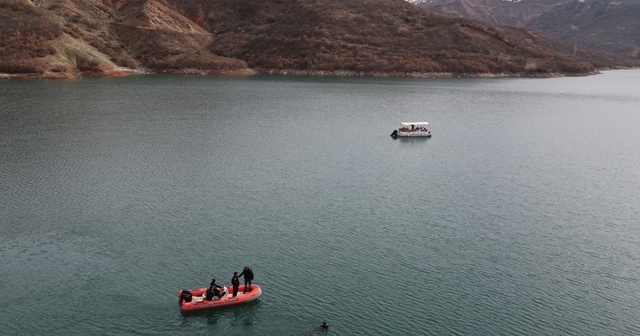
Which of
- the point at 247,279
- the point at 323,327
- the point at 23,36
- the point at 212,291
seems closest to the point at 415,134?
the point at 247,279

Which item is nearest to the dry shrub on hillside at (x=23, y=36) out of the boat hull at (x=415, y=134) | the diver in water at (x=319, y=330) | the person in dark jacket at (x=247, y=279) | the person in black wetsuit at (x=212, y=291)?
the boat hull at (x=415, y=134)

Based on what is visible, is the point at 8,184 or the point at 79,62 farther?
the point at 79,62

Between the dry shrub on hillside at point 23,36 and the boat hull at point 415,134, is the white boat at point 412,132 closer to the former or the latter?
the boat hull at point 415,134

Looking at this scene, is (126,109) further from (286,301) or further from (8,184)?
(286,301)

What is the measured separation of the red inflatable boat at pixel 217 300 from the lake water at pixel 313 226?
2.32 ft

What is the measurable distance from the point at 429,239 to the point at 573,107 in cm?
11961

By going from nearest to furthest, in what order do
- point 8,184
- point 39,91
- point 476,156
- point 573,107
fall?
point 8,184, point 476,156, point 39,91, point 573,107

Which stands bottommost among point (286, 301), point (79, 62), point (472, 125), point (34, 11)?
point (286, 301)

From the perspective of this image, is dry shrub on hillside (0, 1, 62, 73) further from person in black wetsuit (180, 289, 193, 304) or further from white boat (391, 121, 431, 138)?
person in black wetsuit (180, 289, 193, 304)

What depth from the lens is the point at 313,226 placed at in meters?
51.2

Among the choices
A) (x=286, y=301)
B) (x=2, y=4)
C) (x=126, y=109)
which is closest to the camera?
(x=286, y=301)

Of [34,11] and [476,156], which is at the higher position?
[34,11]

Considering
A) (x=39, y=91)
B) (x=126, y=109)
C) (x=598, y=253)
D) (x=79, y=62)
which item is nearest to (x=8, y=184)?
(x=126, y=109)

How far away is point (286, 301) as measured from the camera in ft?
122
